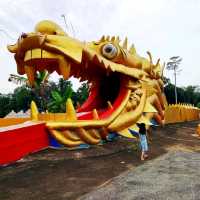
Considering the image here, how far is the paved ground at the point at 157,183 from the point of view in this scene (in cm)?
403

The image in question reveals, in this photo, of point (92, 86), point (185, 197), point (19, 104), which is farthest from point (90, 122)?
point (19, 104)

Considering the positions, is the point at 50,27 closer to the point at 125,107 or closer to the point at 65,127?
the point at 65,127

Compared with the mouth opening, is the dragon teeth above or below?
above

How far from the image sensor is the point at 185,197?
3.90 metres

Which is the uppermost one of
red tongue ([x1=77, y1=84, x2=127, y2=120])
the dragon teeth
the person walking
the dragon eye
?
the dragon eye

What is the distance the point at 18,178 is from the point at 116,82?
15.0 ft

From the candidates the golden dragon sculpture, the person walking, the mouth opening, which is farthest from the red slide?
the mouth opening

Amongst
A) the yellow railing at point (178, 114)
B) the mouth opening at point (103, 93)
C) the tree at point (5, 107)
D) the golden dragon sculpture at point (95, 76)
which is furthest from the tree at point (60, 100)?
the tree at point (5, 107)

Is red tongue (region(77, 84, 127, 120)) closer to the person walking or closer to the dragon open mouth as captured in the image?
the dragon open mouth

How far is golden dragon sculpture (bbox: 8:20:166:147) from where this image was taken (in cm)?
607

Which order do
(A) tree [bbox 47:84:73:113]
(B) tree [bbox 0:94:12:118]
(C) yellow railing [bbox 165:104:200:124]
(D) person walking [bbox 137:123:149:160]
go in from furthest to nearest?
(B) tree [bbox 0:94:12:118], (A) tree [bbox 47:84:73:113], (C) yellow railing [bbox 165:104:200:124], (D) person walking [bbox 137:123:149:160]

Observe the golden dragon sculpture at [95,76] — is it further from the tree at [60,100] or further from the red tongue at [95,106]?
the tree at [60,100]

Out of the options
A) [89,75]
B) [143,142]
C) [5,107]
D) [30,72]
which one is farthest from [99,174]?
[5,107]

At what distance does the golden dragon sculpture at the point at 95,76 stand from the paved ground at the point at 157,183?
4.56 ft
